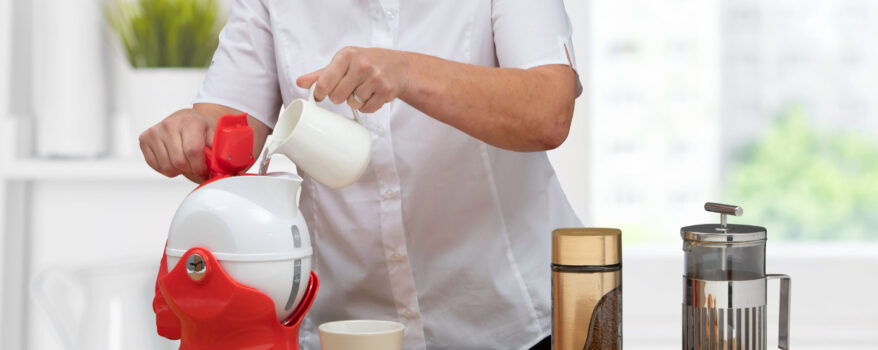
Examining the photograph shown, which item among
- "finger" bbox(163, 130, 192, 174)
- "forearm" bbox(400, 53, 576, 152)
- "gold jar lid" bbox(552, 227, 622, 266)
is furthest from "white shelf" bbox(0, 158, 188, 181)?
"gold jar lid" bbox(552, 227, 622, 266)

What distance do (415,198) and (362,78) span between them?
0.39m

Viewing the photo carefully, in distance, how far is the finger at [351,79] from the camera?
36.4 inches

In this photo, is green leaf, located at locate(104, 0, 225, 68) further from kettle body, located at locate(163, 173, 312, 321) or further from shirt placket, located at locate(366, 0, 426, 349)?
kettle body, located at locate(163, 173, 312, 321)

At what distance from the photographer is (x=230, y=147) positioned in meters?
0.91

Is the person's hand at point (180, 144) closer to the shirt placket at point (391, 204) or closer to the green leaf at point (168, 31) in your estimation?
the shirt placket at point (391, 204)

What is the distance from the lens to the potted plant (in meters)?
2.03

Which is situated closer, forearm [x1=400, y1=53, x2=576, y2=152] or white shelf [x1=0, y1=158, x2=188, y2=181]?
forearm [x1=400, y1=53, x2=576, y2=152]

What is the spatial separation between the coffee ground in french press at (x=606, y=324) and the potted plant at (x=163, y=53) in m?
1.43

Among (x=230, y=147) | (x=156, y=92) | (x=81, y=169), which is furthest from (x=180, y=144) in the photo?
(x=81, y=169)

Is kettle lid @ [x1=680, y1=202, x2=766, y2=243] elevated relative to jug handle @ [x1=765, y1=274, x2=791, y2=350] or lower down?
elevated

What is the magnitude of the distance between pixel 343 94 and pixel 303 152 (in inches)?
3.0

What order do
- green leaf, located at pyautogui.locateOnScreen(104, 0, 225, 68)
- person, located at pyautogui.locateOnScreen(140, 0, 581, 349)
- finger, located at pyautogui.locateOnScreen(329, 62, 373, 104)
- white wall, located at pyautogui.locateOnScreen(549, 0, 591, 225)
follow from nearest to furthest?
1. finger, located at pyautogui.locateOnScreen(329, 62, 373, 104)
2. person, located at pyautogui.locateOnScreen(140, 0, 581, 349)
3. green leaf, located at pyautogui.locateOnScreen(104, 0, 225, 68)
4. white wall, located at pyautogui.locateOnScreen(549, 0, 591, 225)

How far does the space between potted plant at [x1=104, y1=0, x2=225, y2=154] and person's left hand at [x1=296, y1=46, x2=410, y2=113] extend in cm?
118

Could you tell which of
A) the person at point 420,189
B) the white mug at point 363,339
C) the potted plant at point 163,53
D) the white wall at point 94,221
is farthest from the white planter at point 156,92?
the white mug at point 363,339
